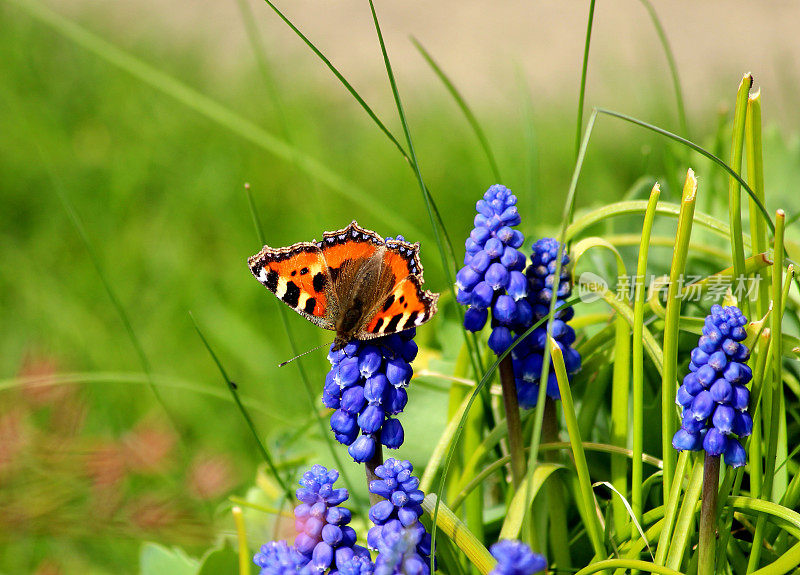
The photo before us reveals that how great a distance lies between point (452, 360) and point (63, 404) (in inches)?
48.7

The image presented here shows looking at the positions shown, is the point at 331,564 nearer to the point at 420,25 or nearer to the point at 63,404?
the point at 63,404

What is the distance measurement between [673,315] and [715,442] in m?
0.22

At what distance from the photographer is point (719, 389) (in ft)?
3.83

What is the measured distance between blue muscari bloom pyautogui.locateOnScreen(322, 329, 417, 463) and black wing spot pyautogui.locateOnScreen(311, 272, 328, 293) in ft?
0.96

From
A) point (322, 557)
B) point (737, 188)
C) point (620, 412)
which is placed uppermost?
point (737, 188)

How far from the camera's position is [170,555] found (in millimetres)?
1735

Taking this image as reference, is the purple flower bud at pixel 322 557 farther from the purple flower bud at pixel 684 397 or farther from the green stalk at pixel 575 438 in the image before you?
the purple flower bud at pixel 684 397

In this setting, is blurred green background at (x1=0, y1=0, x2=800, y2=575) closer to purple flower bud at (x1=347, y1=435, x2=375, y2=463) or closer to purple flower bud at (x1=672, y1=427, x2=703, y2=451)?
purple flower bud at (x1=347, y1=435, x2=375, y2=463)

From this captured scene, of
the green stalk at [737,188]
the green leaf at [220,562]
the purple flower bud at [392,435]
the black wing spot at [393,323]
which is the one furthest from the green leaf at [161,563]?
the green stalk at [737,188]

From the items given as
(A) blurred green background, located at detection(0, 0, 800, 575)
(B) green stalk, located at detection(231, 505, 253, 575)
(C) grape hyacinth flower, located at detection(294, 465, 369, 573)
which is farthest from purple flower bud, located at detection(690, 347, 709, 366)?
(A) blurred green background, located at detection(0, 0, 800, 575)

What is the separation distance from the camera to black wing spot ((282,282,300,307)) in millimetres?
1519

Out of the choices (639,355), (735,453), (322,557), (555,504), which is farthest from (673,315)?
(322,557)

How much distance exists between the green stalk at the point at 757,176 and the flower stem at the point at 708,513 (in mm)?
394

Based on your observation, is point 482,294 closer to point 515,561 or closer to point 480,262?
point 480,262
